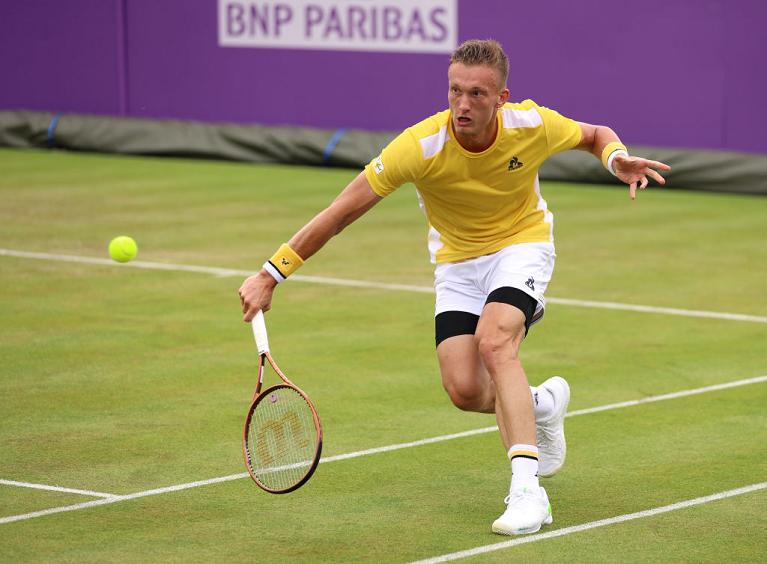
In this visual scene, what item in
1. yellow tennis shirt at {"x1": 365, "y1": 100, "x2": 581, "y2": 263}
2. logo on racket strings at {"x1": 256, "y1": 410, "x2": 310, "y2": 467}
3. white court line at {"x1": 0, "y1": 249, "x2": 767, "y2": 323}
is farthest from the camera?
white court line at {"x1": 0, "y1": 249, "x2": 767, "y2": 323}

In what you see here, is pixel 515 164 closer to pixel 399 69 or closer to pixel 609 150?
pixel 609 150

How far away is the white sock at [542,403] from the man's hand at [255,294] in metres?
1.22

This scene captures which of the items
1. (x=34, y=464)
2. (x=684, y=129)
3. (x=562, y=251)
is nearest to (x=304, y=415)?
(x=34, y=464)

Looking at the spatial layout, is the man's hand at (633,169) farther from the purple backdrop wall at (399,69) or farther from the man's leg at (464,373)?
the purple backdrop wall at (399,69)

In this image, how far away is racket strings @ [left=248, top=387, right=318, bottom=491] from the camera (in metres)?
6.34

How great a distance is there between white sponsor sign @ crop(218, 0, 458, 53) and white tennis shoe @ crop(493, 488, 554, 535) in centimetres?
1318

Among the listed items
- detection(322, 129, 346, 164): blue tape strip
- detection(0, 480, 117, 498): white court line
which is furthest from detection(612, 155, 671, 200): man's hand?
detection(322, 129, 346, 164): blue tape strip

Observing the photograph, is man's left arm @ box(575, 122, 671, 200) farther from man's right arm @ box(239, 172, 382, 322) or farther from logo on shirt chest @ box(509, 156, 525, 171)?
man's right arm @ box(239, 172, 382, 322)

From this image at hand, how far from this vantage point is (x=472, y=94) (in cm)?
633

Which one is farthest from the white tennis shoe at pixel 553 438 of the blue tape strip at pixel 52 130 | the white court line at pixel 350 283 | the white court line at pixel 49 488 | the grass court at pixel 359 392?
the blue tape strip at pixel 52 130

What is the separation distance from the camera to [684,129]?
1773 cm

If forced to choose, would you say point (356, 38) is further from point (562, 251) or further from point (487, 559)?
point (487, 559)

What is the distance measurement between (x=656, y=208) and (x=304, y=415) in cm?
1057

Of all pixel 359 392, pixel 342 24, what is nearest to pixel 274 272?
pixel 359 392
